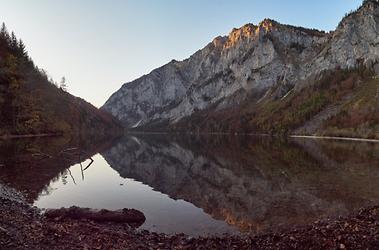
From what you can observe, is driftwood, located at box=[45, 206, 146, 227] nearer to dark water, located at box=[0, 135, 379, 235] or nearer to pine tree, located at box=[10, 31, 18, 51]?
dark water, located at box=[0, 135, 379, 235]

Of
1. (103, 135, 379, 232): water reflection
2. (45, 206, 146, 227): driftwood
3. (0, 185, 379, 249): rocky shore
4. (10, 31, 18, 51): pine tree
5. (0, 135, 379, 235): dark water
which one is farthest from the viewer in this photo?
(10, 31, 18, 51): pine tree

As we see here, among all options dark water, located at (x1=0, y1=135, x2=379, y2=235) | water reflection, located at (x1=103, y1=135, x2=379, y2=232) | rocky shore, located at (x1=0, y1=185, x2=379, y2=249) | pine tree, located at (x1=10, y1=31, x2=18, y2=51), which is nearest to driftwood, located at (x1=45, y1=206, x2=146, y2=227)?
rocky shore, located at (x1=0, y1=185, x2=379, y2=249)

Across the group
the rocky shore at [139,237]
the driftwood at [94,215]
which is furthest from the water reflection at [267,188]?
the driftwood at [94,215]

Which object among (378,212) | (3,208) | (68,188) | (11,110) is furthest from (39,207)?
(11,110)

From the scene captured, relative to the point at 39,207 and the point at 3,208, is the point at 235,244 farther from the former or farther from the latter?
the point at 39,207

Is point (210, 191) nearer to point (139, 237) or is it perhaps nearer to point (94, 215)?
point (94, 215)

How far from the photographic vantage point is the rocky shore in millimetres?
16859

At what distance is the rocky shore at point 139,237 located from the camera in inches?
664

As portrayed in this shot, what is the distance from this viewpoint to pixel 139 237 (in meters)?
20.8

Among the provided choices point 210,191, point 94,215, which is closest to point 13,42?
point 210,191

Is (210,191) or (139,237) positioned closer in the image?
→ (139,237)

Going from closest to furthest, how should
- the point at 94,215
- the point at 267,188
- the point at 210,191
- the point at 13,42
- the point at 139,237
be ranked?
the point at 139,237 → the point at 94,215 → the point at 267,188 → the point at 210,191 → the point at 13,42

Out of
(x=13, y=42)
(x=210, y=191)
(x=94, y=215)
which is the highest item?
(x=13, y=42)

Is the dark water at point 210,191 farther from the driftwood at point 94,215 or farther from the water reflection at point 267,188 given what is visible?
the driftwood at point 94,215
